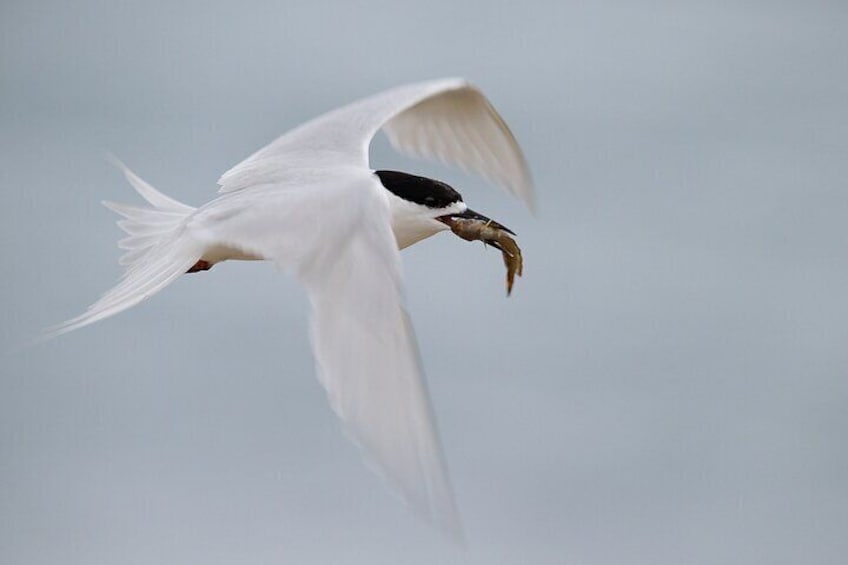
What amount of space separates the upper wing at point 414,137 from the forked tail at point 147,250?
0.42 meters

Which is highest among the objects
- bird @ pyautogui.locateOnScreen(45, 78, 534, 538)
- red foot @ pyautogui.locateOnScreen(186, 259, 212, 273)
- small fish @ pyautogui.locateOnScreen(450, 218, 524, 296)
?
bird @ pyautogui.locateOnScreen(45, 78, 534, 538)

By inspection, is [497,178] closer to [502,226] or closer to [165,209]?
[502,226]

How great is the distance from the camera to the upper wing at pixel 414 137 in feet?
21.5

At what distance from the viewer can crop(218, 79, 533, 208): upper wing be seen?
6.55 metres

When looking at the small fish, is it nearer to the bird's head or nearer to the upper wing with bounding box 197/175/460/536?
the bird's head

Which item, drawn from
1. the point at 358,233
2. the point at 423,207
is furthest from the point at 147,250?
the point at 358,233

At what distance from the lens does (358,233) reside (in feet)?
15.6

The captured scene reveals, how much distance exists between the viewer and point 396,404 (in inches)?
156

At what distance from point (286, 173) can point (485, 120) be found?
5.00 feet

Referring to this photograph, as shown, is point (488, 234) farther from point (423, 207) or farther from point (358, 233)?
point (358, 233)

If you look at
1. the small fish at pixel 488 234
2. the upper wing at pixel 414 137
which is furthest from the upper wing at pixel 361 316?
the small fish at pixel 488 234

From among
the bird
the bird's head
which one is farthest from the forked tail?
the bird's head

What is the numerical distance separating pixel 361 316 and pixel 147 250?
2.75 meters

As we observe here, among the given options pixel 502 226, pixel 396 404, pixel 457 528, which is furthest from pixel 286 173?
pixel 457 528
